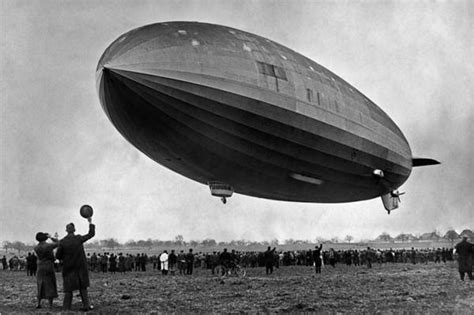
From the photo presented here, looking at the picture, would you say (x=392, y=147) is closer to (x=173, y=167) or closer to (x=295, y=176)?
(x=295, y=176)

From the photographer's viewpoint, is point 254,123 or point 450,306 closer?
point 450,306

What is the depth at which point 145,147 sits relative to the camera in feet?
48.4

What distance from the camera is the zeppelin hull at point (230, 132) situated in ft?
40.4

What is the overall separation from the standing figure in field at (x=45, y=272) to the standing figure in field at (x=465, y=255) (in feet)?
38.0

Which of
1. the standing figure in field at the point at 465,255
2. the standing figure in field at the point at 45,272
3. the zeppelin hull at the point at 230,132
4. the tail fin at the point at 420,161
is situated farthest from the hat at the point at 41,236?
the tail fin at the point at 420,161

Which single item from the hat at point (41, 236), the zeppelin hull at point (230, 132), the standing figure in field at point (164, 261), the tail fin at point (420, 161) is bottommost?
the standing figure in field at point (164, 261)

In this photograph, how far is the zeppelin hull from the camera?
12.3m

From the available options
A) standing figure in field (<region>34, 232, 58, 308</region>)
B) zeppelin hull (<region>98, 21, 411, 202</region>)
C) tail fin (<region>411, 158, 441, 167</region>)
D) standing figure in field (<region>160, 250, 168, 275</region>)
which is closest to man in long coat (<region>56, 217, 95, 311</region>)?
standing figure in field (<region>34, 232, 58, 308</region>)

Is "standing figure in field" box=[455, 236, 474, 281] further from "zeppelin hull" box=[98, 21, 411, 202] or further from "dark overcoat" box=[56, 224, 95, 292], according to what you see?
"dark overcoat" box=[56, 224, 95, 292]

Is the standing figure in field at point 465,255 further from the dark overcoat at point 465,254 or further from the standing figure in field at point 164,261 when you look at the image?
the standing figure in field at point 164,261

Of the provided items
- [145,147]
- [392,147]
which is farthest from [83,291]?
[392,147]

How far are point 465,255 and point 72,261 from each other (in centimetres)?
1185

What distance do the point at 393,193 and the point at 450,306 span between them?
44.7 ft

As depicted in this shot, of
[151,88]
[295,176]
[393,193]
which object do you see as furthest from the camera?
[393,193]
